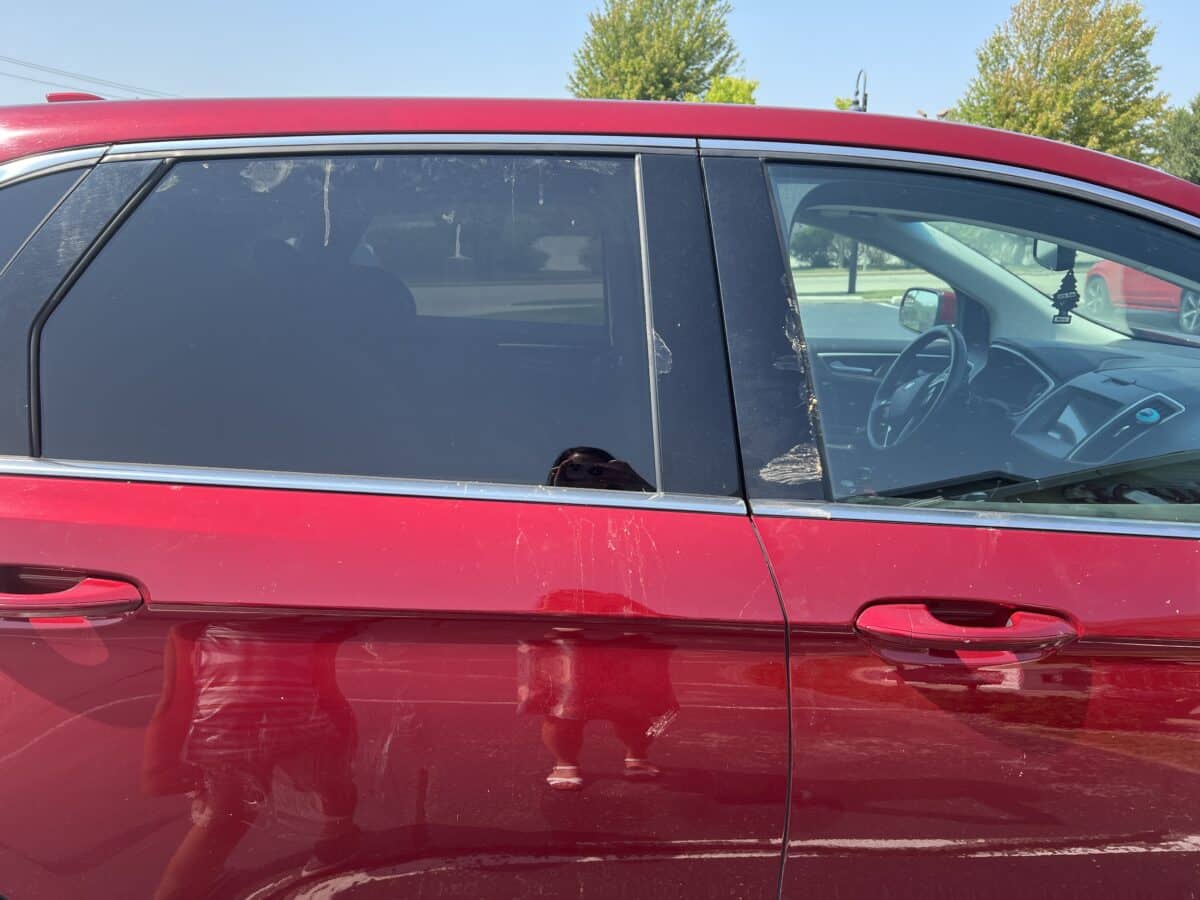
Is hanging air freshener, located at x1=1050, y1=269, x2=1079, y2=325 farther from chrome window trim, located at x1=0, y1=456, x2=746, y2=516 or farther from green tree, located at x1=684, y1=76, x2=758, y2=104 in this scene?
green tree, located at x1=684, y1=76, x2=758, y2=104

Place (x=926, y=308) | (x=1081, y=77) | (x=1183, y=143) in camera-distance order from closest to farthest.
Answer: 1. (x=926, y=308)
2. (x=1081, y=77)
3. (x=1183, y=143)

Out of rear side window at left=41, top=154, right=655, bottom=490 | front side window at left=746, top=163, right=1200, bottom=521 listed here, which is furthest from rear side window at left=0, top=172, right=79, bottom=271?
front side window at left=746, top=163, right=1200, bottom=521

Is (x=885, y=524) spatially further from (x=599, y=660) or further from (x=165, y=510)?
(x=165, y=510)

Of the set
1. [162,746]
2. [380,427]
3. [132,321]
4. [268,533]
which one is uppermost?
[132,321]

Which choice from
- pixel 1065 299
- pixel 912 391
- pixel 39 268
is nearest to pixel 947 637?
pixel 912 391

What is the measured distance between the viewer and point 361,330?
1492 millimetres

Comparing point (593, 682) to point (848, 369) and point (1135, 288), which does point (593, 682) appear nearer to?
point (848, 369)

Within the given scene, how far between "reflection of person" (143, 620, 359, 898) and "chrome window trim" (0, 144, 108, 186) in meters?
0.80

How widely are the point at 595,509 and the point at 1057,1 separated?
131 feet

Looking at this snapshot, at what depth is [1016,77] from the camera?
3378cm

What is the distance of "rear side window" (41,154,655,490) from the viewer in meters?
1.43

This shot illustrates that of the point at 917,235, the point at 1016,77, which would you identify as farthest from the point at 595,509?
the point at 1016,77

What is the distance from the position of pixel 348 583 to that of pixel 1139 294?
156cm

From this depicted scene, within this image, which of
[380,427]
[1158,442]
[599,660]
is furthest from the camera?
[1158,442]
